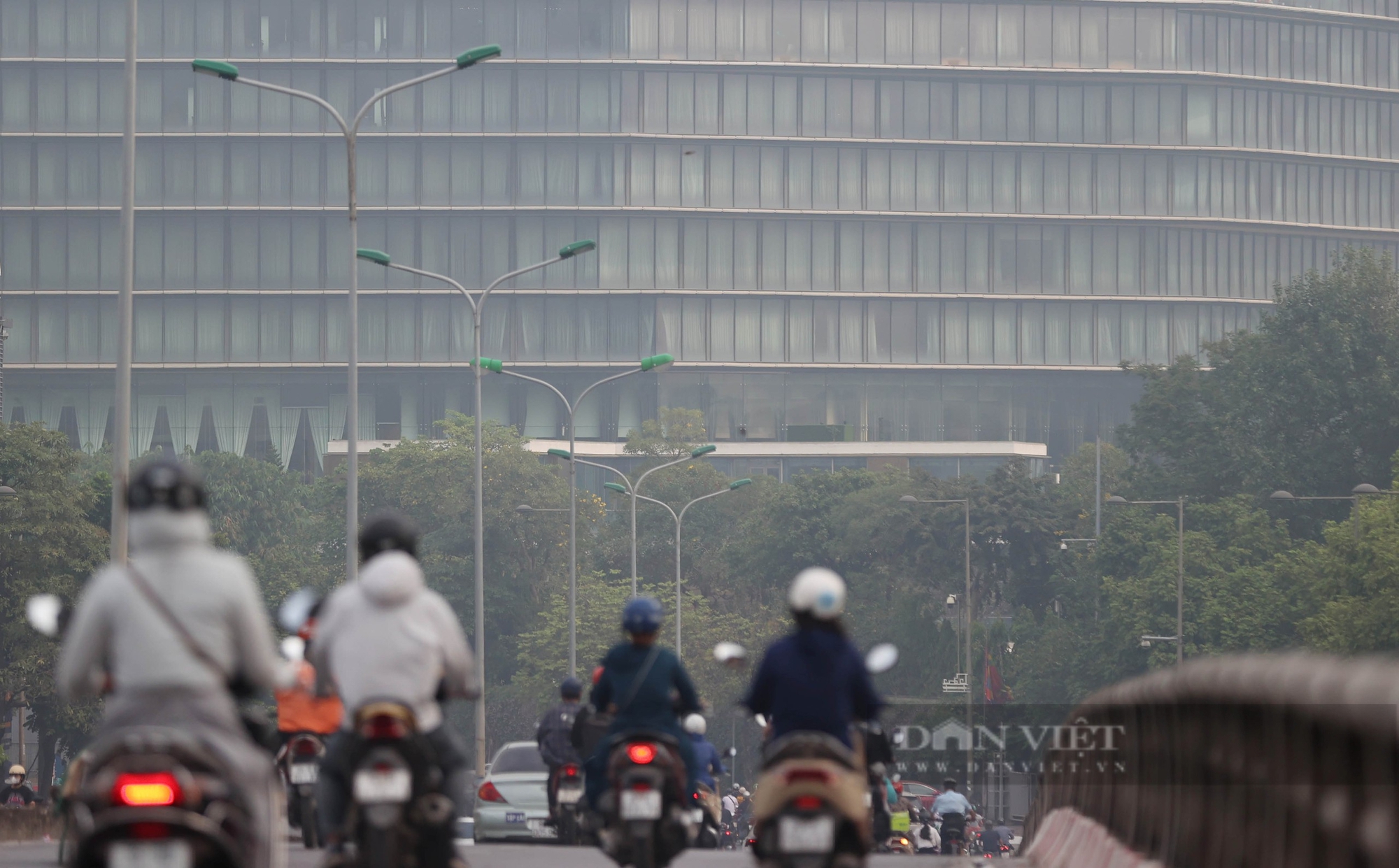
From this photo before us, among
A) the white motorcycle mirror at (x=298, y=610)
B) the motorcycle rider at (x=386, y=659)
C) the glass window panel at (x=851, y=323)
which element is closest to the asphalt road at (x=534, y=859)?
the white motorcycle mirror at (x=298, y=610)

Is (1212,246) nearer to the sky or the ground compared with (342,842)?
nearer to the sky

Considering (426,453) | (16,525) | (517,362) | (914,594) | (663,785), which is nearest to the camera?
(663,785)

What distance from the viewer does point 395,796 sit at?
7.70 meters

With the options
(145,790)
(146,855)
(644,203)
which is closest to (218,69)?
(145,790)

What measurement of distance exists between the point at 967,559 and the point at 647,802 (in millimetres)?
59590

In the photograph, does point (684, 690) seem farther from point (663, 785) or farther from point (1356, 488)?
point (1356, 488)

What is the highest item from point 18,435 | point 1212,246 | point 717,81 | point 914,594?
point 717,81

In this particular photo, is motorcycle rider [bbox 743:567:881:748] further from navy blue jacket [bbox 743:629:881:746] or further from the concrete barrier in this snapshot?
the concrete barrier

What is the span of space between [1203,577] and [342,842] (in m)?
58.2

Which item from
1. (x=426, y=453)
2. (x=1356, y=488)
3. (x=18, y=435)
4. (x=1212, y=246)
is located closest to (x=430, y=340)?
(x=426, y=453)

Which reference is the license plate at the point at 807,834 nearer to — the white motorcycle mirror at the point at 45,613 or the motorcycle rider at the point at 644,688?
the motorcycle rider at the point at 644,688

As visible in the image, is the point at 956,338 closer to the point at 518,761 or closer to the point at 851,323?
the point at 851,323

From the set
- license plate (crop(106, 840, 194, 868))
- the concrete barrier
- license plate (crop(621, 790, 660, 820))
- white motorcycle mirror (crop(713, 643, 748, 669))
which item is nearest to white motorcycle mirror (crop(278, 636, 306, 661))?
license plate (crop(621, 790, 660, 820))

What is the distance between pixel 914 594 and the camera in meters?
79.1
